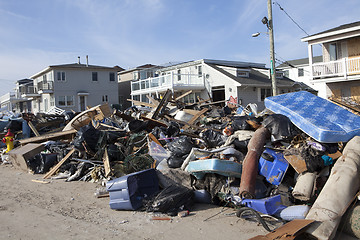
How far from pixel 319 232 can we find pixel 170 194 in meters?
2.45

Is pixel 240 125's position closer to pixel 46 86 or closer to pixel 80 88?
pixel 80 88

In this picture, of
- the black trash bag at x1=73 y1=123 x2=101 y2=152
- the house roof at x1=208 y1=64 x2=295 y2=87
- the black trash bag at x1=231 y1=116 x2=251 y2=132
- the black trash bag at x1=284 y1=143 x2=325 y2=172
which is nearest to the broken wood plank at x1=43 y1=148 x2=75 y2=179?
the black trash bag at x1=73 y1=123 x2=101 y2=152

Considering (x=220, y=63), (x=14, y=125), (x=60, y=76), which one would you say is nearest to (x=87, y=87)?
(x=60, y=76)

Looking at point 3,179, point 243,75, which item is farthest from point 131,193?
point 243,75

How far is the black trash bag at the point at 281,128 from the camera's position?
587 centimetres

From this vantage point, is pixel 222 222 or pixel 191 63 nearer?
pixel 222 222

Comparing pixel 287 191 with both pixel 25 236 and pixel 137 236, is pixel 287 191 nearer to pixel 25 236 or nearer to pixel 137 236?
pixel 137 236

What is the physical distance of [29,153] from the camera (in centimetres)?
873

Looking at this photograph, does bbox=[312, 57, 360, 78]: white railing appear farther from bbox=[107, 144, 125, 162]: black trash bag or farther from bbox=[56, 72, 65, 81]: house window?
bbox=[56, 72, 65, 81]: house window

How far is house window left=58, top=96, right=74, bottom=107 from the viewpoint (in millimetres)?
29641

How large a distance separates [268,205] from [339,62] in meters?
14.6

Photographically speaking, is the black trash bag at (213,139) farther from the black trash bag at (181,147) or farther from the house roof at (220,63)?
the house roof at (220,63)

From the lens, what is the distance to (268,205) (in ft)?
14.7

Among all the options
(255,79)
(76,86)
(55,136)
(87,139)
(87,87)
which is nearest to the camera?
(87,139)
